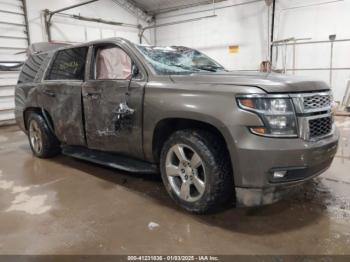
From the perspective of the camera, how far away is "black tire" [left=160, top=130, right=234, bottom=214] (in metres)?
2.17

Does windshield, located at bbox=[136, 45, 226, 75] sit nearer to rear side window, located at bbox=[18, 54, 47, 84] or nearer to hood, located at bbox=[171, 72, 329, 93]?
hood, located at bbox=[171, 72, 329, 93]

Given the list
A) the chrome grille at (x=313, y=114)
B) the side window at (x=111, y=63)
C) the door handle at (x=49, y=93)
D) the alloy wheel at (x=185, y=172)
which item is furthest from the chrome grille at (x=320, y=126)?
the door handle at (x=49, y=93)

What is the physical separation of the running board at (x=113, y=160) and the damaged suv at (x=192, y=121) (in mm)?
15

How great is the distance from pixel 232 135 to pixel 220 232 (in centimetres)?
76

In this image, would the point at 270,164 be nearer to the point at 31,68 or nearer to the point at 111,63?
the point at 111,63

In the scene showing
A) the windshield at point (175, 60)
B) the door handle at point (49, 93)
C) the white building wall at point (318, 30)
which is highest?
the white building wall at point (318, 30)

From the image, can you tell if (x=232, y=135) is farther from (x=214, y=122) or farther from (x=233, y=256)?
(x=233, y=256)

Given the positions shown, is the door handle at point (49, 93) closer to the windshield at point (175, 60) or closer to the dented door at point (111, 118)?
the dented door at point (111, 118)

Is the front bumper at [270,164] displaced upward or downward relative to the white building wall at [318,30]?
downward

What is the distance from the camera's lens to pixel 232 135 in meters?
1.99

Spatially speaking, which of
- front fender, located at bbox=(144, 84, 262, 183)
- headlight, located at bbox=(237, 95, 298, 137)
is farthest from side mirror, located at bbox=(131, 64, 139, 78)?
headlight, located at bbox=(237, 95, 298, 137)

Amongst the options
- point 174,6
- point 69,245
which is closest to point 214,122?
point 69,245

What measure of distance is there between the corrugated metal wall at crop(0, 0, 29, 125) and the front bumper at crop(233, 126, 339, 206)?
8.21 meters

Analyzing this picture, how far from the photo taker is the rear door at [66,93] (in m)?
3.29
